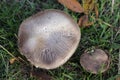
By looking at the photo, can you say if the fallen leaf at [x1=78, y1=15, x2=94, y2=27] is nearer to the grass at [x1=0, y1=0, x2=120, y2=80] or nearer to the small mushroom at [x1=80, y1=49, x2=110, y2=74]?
the grass at [x1=0, y1=0, x2=120, y2=80]

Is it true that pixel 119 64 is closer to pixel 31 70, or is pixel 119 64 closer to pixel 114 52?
pixel 114 52

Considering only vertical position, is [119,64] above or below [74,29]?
below

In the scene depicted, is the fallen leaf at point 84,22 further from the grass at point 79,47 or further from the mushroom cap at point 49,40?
the mushroom cap at point 49,40

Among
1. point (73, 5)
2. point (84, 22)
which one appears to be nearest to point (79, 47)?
point (84, 22)

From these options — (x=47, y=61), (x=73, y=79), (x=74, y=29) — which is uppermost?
(x=74, y=29)

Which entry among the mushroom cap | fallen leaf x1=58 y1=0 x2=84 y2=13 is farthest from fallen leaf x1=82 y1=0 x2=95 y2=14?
the mushroom cap

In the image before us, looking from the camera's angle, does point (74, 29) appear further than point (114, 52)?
No

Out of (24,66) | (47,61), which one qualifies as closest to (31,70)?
(24,66)

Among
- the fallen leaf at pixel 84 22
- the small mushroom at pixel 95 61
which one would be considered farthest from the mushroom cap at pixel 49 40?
the fallen leaf at pixel 84 22
